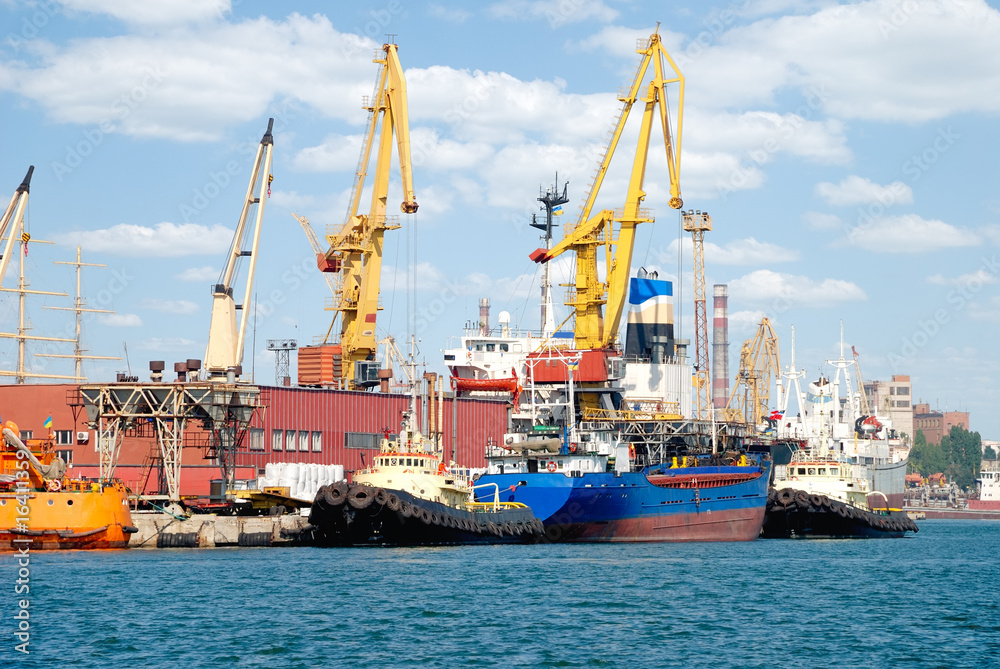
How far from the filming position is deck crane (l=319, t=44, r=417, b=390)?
8212 centimetres

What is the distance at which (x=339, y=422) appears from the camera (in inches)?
2972

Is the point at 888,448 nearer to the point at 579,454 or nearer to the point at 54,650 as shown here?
the point at 579,454

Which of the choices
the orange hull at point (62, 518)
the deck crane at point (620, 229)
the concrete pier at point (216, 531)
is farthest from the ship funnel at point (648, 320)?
the orange hull at point (62, 518)

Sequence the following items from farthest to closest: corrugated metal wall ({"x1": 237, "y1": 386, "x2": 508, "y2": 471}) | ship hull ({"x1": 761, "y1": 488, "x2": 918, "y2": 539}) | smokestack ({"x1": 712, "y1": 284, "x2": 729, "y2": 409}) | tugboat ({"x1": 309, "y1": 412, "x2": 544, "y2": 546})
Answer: smokestack ({"x1": 712, "y1": 284, "x2": 729, "y2": 409}), ship hull ({"x1": 761, "y1": 488, "x2": 918, "y2": 539}), corrugated metal wall ({"x1": 237, "y1": 386, "x2": 508, "y2": 471}), tugboat ({"x1": 309, "y1": 412, "x2": 544, "y2": 546})

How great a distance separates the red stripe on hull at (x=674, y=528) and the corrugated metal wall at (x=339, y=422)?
16.4 m

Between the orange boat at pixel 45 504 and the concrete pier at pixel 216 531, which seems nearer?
the orange boat at pixel 45 504

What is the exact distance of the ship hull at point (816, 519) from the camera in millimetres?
74875

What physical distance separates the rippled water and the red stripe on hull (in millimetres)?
8821

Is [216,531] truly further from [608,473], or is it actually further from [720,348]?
[720,348]

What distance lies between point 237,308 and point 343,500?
1179 inches

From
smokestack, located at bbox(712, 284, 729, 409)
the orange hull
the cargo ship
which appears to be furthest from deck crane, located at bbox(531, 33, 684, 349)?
smokestack, located at bbox(712, 284, 729, 409)

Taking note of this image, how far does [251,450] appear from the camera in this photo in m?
69.2

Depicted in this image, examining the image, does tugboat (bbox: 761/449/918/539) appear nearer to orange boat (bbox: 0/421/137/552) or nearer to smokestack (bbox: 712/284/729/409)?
orange boat (bbox: 0/421/137/552)

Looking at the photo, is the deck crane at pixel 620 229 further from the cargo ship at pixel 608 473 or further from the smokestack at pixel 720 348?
the smokestack at pixel 720 348
